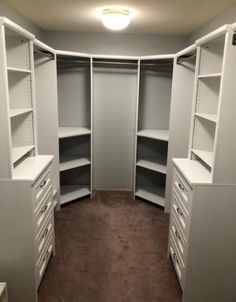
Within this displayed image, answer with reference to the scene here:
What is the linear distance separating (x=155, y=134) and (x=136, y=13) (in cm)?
163

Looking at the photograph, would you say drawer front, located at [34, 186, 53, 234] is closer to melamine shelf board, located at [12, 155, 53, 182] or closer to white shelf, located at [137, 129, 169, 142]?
melamine shelf board, located at [12, 155, 53, 182]

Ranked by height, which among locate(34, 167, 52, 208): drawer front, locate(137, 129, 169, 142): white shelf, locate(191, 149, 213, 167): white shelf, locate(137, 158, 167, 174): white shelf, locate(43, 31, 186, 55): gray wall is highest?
locate(43, 31, 186, 55): gray wall

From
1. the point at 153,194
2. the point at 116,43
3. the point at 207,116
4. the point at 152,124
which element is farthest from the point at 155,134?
the point at 207,116

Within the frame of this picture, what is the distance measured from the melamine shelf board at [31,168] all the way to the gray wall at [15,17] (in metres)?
1.33

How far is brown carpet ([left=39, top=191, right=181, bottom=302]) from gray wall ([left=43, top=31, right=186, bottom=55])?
7.23 ft

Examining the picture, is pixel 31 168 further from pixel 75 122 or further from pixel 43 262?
pixel 75 122

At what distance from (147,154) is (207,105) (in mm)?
1945

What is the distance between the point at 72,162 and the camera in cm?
396

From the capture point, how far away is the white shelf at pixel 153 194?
386 centimetres

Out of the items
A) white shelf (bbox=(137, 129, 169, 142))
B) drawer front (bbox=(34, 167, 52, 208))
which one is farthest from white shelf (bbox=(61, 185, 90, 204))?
drawer front (bbox=(34, 167, 52, 208))

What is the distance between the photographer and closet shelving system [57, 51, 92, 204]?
3.92 m

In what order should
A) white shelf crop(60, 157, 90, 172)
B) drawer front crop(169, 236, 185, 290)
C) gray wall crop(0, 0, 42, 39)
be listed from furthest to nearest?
white shelf crop(60, 157, 90, 172)
gray wall crop(0, 0, 42, 39)
drawer front crop(169, 236, 185, 290)

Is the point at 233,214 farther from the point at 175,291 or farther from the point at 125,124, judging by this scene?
the point at 125,124

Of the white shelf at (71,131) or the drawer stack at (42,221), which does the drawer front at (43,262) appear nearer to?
the drawer stack at (42,221)
